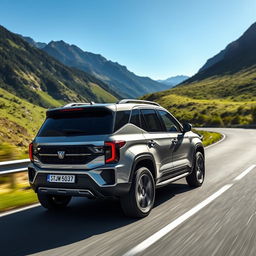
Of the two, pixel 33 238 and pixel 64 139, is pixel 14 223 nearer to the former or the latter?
pixel 33 238

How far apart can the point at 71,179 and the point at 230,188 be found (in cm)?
383

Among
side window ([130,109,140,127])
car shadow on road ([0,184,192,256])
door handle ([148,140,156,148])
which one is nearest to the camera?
car shadow on road ([0,184,192,256])

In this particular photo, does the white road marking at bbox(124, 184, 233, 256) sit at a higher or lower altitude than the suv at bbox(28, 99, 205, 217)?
lower

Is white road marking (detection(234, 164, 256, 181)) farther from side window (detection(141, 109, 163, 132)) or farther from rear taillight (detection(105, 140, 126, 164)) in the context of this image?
rear taillight (detection(105, 140, 126, 164))

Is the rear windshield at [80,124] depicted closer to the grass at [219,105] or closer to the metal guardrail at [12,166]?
the metal guardrail at [12,166]

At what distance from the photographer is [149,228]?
510 cm

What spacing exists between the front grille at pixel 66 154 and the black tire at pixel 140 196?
753mm

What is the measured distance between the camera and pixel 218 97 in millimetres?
120250

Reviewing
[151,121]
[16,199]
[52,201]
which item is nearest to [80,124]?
[151,121]

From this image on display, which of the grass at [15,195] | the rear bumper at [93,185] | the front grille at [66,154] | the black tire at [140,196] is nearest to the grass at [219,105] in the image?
the grass at [15,195]

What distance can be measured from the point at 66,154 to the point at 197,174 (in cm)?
357

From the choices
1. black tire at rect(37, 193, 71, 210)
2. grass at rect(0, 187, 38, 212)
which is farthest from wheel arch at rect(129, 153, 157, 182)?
grass at rect(0, 187, 38, 212)

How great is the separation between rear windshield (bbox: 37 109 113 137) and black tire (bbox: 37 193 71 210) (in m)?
1.15

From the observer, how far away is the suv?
5223mm
